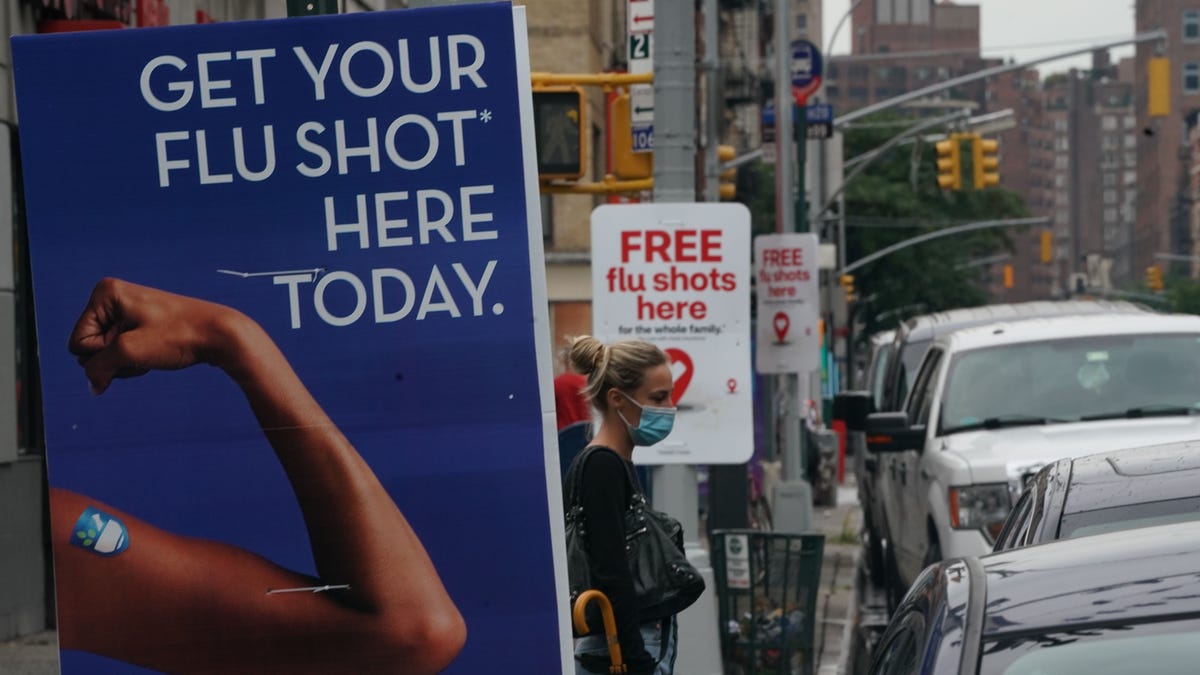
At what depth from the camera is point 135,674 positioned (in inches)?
172

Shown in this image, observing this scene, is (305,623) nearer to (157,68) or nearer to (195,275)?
(195,275)

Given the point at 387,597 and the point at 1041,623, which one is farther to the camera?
the point at 387,597

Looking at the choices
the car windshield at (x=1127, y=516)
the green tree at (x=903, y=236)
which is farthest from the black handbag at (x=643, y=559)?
the green tree at (x=903, y=236)

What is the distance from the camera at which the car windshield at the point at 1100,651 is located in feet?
10.7

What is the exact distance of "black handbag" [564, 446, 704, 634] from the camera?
18.4 ft

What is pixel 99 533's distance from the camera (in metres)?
4.39

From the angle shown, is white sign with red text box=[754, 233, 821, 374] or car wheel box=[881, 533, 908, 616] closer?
car wheel box=[881, 533, 908, 616]

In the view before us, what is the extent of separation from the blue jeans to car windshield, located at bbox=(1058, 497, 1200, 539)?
44.7 inches

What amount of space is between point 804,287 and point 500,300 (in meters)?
13.6

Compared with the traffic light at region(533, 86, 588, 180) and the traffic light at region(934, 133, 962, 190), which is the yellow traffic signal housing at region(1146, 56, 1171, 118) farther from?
the traffic light at region(533, 86, 588, 180)

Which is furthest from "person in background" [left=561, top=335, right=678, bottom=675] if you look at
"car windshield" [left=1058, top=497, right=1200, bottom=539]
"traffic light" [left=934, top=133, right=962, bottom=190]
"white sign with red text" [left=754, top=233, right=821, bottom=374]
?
"traffic light" [left=934, top=133, right=962, bottom=190]

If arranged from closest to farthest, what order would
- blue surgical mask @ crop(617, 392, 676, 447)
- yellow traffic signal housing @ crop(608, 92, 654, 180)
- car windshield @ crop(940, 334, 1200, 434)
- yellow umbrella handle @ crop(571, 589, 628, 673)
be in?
yellow umbrella handle @ crop(571, 589, 628, 673)
blue surgical mask @ crop(617, 392, 676, 447)
car windshield @ crop(940, 334, 1200, 434)
yellow traffic signal housing @ crop(608, 92, 654, 180)

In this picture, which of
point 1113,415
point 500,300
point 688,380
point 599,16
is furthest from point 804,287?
point 599,16

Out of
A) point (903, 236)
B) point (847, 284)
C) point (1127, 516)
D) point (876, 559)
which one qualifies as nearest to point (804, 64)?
point (876, 559)
